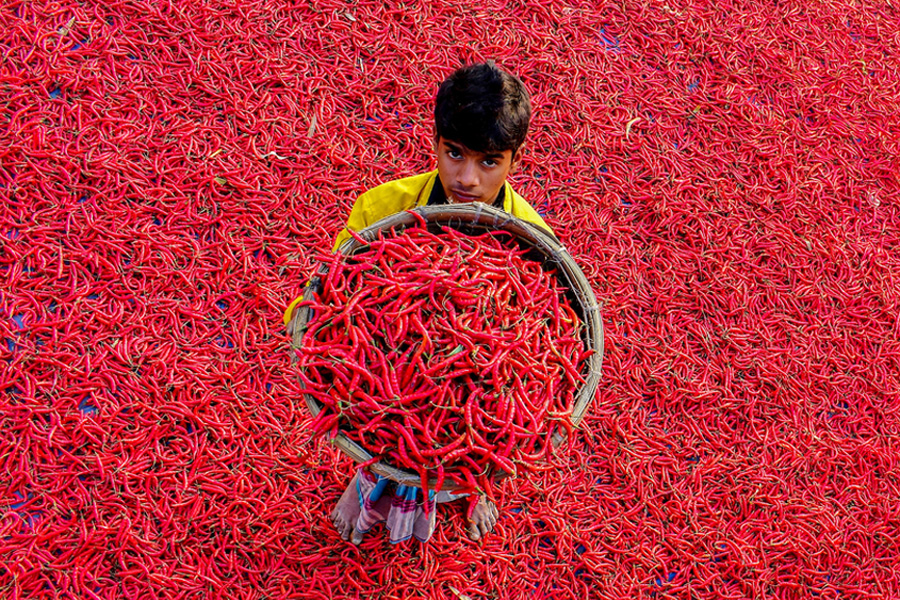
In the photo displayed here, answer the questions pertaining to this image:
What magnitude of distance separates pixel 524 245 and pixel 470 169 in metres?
0.32

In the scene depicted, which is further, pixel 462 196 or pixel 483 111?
pixel 462 196

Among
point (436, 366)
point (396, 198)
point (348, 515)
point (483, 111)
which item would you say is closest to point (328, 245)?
point (396, 198)

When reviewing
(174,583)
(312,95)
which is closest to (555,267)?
(174,583)

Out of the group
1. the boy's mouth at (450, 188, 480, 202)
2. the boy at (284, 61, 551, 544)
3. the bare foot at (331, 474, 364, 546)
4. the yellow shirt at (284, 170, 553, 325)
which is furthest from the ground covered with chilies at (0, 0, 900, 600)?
the boy's mouth at (450, 188, 480, 202)

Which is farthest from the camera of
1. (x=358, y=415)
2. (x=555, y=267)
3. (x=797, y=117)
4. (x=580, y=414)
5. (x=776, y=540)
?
(x=797, y=117)

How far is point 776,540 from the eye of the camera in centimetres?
330

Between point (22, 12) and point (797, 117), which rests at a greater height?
point (22, 12)

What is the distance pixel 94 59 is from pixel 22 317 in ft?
5.27

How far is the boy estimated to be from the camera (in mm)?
2082

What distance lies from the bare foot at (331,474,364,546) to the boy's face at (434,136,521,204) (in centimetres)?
139

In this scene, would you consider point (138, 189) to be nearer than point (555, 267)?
No

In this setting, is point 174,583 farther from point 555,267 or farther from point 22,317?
point 555,267

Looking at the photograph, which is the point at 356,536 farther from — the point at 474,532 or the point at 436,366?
the point at 436,366

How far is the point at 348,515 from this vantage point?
2.90 metres
